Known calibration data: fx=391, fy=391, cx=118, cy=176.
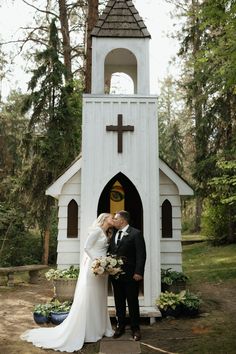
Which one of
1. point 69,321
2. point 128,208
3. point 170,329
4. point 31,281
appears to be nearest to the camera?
point 69,321

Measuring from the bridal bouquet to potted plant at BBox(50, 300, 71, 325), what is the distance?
1642mm

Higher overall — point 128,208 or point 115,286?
point 128,208

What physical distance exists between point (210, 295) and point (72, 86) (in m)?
9.69

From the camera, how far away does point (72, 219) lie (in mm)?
9188

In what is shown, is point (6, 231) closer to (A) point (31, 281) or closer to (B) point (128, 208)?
(A) point (31, 281)

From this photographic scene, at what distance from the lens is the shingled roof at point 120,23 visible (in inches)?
342

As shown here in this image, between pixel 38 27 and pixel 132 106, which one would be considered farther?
pixel 38 27

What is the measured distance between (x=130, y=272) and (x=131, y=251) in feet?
1.12

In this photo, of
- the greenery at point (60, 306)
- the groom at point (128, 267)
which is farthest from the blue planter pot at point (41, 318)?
the groom at point (128, 267)

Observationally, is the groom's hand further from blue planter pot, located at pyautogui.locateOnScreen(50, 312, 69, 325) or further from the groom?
blue planter pot, located at pyautogui.locateOnScreen(50, 312, 69, 325)

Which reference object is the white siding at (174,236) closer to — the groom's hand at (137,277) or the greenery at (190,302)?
the greenery at (190,302)

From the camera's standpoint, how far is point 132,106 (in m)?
8.34

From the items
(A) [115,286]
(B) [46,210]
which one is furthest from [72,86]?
(A) [115,286]

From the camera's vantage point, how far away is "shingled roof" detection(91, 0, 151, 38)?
868 centimetres
